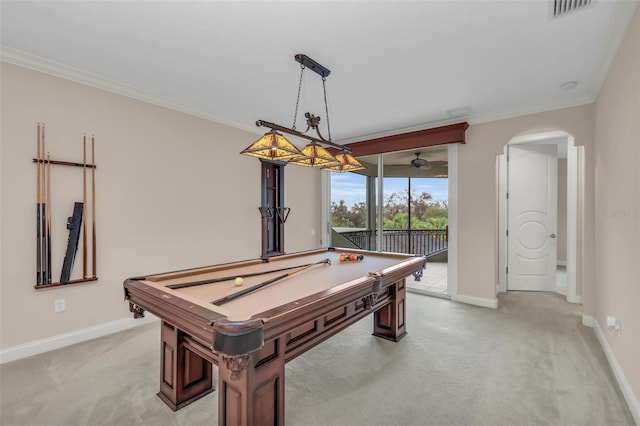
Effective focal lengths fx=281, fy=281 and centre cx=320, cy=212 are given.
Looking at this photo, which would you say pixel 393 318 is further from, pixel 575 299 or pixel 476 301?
pixel 575 299

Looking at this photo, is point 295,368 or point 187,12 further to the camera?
point 295,368

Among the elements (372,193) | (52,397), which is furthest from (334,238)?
(52,397)

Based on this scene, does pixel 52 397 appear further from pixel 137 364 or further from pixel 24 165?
pixel 24 165

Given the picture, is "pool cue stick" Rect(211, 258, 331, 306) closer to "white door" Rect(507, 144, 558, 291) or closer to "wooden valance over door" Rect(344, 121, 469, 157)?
"wooden valance over door" Rect(344, 121, 469, 157)

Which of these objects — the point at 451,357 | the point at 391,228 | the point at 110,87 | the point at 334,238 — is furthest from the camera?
the point at 334,238

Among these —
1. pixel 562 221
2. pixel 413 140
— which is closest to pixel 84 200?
pixel 413 140

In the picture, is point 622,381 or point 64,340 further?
point 64,340

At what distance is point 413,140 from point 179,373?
13.4 feet

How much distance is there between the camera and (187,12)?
6.22 feet

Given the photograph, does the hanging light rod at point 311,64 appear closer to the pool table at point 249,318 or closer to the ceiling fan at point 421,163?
the pool table at point 249,318

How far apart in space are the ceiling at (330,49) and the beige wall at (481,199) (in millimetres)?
247

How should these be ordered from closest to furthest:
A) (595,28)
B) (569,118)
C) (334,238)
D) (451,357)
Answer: (595,28) < (451,357) < (569,118) < (334,238)

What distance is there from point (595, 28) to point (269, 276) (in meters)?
3.04

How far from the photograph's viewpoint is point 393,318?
9.11ft
